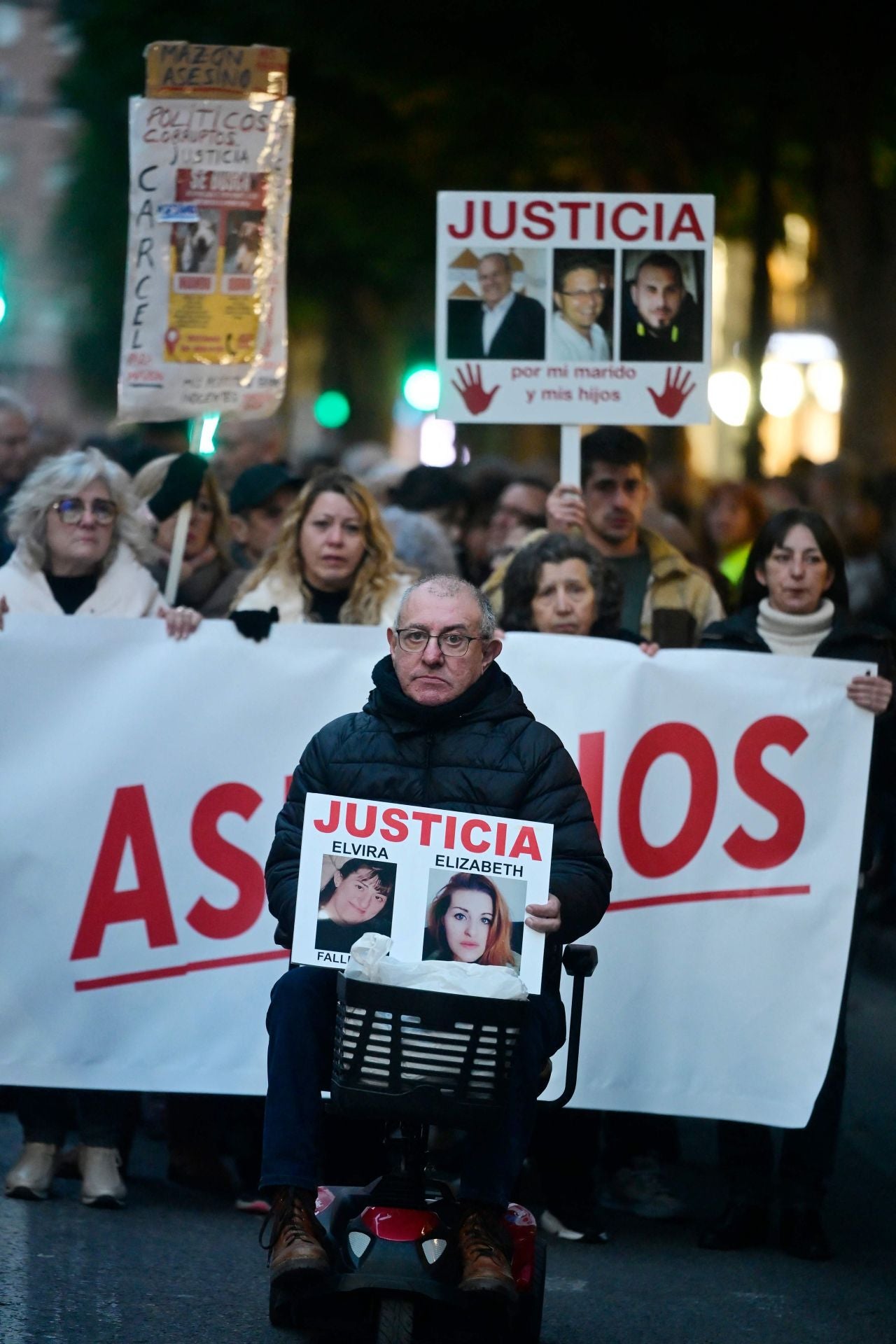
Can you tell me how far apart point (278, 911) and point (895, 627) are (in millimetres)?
5283

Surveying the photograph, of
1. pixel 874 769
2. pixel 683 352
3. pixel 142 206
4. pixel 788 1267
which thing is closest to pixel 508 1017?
pixel 788 1267

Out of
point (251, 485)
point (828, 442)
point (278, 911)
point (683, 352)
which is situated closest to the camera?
point (278, 911)

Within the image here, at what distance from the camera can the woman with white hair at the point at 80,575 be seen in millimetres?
6625

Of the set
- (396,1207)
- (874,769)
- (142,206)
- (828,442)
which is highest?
(828,442)

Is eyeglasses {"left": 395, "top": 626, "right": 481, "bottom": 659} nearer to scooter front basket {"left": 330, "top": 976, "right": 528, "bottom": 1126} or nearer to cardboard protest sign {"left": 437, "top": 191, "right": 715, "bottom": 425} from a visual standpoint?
scooter front basket {"left": 330, "top": 976, "right": 528, "bottom": 1126}

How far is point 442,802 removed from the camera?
206 inches

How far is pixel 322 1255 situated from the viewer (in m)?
4.86

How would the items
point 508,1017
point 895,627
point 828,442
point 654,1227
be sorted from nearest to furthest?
1. point 508,1017
2. point 654,1227
3. point 895,627
4. point 828,442

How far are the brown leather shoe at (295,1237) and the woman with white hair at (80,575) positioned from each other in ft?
5.52

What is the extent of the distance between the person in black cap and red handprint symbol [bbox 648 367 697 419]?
1.89 m

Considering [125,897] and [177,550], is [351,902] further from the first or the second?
[177,550]

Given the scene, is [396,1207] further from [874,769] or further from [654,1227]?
[874,769]

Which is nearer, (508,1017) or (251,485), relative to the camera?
(508,1017)

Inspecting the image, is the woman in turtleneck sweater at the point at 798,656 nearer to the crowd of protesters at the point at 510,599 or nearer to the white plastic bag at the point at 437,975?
the crowd of protesters at the point at 510,599
